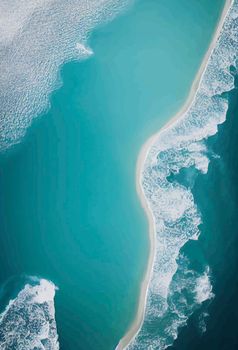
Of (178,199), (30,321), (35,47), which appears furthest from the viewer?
(35,47)

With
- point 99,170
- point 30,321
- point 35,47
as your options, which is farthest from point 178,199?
point 35,47

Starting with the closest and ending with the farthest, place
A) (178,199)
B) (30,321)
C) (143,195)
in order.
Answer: (30,321) → (178,199) → (143,195)

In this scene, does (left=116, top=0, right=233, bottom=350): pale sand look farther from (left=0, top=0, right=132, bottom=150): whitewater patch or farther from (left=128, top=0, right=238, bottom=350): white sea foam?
(left=0, top=0, right=132, bottom=150): whitewater patch

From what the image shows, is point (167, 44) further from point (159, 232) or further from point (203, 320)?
point (203, 320)

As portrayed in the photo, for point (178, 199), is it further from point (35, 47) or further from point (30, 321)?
point (35, 47)

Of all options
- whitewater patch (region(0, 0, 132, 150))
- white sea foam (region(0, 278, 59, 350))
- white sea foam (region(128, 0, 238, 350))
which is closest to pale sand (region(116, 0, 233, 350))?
white sea foam (region(128, 0, 238, 350))

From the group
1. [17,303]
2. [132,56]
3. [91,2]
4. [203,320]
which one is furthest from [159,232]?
[91,2]

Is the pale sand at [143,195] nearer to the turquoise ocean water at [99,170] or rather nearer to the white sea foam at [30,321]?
the turquoise ocean water at [99,170]
